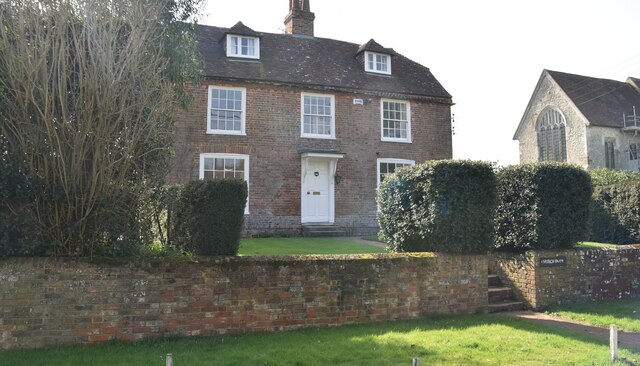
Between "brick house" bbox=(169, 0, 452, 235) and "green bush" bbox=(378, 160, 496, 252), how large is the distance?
9706mm

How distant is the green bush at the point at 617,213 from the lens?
14.0m

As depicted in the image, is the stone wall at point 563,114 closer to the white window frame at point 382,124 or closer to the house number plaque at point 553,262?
the white window frame at point 382,124

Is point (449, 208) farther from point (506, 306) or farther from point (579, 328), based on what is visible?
point (579, 328)

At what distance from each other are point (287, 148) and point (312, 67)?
158 inches

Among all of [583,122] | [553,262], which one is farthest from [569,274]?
[583,122]

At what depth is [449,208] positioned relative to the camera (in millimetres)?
8820

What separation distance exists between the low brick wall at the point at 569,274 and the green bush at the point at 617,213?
316 centimetres

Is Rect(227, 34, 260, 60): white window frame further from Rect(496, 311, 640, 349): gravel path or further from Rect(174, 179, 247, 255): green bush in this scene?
Rect(496, 311, 640, 349): gravel path

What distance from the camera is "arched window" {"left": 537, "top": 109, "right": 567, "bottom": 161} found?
3834 cm

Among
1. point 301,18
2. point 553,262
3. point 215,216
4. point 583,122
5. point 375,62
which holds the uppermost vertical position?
point 301,18

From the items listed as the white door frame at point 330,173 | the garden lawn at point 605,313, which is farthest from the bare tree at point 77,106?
the white door frame at point 330,173

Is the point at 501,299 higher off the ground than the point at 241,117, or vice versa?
the point at 241,117

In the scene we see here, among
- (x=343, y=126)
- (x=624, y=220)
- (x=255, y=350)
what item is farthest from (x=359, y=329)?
(x=343, y=126)

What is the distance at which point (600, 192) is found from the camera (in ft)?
50.3
